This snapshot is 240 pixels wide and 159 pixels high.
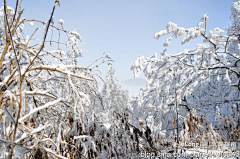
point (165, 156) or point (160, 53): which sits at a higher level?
point (160, 53)

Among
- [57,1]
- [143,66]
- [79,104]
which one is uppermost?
[143,66]

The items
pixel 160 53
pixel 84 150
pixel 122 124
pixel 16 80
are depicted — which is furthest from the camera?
pixel 160 53

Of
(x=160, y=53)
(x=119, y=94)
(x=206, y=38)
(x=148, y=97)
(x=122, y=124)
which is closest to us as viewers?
(x=122, y=124)

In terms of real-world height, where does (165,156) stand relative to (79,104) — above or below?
below

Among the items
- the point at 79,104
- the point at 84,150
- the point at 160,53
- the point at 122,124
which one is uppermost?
the point at 160,53

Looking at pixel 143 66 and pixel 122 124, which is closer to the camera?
pixel 122 124

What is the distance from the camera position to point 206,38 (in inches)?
159

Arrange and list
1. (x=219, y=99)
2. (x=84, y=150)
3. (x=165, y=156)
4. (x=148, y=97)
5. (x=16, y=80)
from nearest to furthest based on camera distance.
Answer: (x=16, y=80)
(x=84, y=150)
(x=165, y=156)
(x=148, y=97)
(x=219, y=99)

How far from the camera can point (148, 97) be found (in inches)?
225

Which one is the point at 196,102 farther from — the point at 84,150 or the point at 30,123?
the point at 30,123

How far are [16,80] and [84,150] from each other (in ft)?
3.62

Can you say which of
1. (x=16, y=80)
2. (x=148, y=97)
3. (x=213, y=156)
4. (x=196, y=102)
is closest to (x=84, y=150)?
(x=16, y=80)

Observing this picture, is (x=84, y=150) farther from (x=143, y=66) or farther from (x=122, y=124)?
(x=143, y=66)

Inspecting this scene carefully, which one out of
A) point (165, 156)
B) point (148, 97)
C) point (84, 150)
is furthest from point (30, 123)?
point (148, 97)
